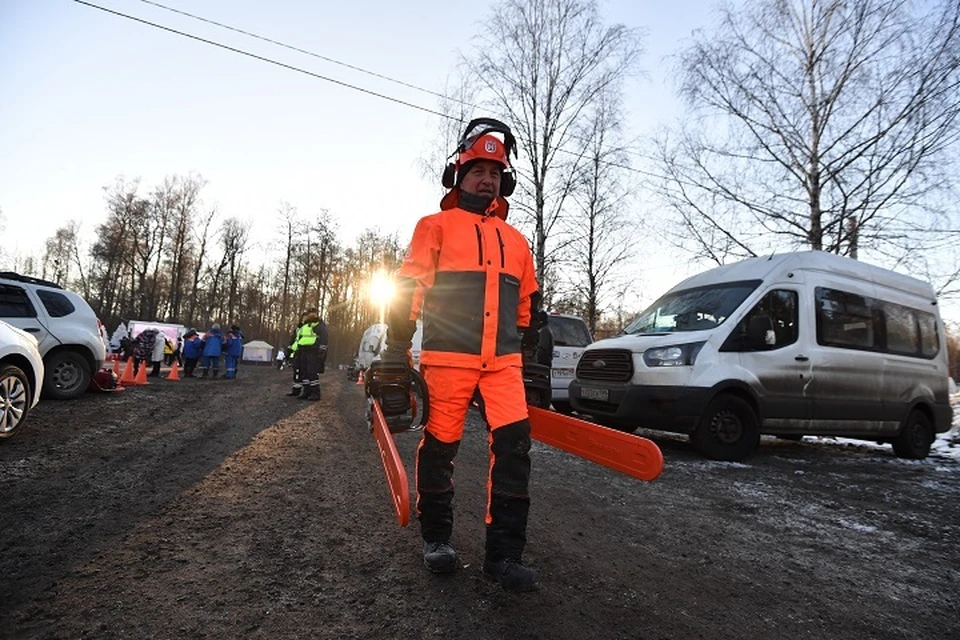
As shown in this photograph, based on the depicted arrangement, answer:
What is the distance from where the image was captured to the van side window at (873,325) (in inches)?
274

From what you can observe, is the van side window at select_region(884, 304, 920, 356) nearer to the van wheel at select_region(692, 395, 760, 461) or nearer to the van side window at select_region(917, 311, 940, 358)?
the van side window at select_region(917, 311, 940, 358)

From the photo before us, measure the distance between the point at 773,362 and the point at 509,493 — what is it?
18.0ft

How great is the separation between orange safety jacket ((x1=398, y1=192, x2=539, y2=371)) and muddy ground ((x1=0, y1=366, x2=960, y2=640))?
1.09 meters

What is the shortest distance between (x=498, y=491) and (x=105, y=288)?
5973cm

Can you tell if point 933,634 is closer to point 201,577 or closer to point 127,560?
point 201,577

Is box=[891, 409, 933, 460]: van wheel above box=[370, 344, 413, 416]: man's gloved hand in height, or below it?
below

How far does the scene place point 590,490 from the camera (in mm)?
4426

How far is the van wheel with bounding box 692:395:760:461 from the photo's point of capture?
6.07 metres

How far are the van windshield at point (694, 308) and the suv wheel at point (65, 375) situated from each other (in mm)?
9186

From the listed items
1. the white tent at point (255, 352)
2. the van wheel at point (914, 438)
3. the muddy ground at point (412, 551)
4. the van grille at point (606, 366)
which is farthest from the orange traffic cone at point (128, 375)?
the white tent at point (255, 352)

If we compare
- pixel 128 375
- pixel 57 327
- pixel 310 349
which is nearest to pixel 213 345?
pixel 128 375

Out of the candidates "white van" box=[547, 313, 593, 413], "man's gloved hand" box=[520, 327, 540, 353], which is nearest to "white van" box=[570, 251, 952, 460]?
"white van" box=[547, 313, 593, 413]

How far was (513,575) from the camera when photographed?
224cm

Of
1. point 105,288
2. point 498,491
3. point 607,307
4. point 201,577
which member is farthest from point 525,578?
point 105,288
